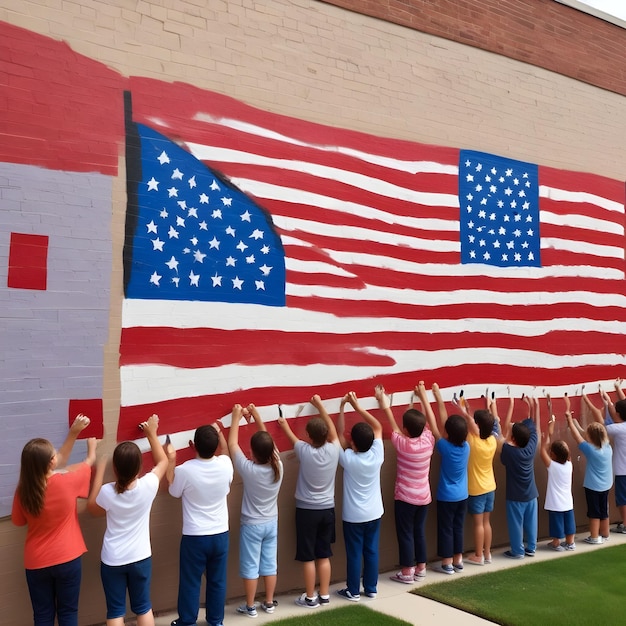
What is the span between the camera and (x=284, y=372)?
6734 mm

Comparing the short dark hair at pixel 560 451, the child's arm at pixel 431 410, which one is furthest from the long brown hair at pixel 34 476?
the short dark hair at pixel 560 451

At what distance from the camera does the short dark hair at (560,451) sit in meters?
8.02

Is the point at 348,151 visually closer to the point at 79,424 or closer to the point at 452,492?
the point at 452,492

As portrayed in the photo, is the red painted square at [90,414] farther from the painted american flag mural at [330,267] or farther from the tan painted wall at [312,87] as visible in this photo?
the painted american flag mural at [330,267]

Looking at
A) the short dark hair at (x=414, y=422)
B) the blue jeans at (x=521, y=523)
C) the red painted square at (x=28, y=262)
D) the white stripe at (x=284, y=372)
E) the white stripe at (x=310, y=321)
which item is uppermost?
the red painted square at (x=28, y=262)

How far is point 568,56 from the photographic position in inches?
376

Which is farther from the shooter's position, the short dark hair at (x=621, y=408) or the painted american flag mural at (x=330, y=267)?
the short dark hair at (x=621, y=408)

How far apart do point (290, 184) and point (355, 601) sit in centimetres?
385

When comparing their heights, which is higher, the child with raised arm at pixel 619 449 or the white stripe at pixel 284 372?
the white stripe at pixel 284 372

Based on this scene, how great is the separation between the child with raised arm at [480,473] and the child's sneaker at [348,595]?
174 centimetres

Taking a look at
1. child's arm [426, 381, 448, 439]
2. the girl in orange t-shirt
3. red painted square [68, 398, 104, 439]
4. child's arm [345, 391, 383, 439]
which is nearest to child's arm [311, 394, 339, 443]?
child's arm [345, 391, 383, 439]

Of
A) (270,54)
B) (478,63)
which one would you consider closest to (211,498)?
(270,54)

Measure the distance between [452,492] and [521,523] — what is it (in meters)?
1.16

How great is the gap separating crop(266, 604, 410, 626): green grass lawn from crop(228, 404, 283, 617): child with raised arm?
14.2 inches
